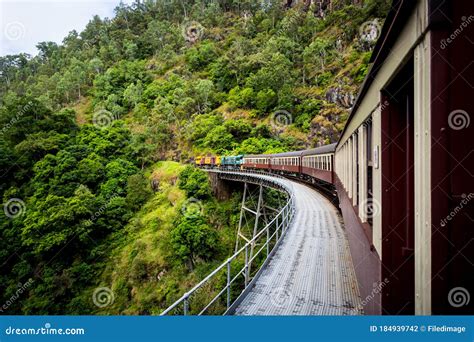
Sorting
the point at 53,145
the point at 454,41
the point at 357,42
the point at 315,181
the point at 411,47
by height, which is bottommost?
the point at 315,181

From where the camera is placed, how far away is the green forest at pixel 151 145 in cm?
1756

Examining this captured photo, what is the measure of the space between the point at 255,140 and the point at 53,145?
67.4ft

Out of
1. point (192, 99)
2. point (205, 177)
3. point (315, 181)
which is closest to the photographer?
point (315, 181)

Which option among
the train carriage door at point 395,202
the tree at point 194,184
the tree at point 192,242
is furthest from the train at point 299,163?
the tree at point 192,242

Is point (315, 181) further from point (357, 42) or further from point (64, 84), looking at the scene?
point (64, 84)

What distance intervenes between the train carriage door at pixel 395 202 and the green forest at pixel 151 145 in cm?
1538

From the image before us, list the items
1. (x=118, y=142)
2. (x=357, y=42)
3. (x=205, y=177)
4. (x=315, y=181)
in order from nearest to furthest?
(x=315, y=181), (x=205, y=177), (x=118, y=142), (x=357, y=42)

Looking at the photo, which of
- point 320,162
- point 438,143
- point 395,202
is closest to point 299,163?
point 320,162

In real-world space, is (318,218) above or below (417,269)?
below

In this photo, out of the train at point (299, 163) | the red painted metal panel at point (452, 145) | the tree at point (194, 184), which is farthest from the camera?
the tree at point (194, 184)

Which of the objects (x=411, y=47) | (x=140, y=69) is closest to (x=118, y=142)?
(x=411, y=47)

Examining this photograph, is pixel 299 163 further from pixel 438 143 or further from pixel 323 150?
pixel 438 143

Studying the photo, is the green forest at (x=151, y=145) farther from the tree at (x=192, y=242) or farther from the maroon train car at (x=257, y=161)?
the maroon train car at (x=257, y=161)
